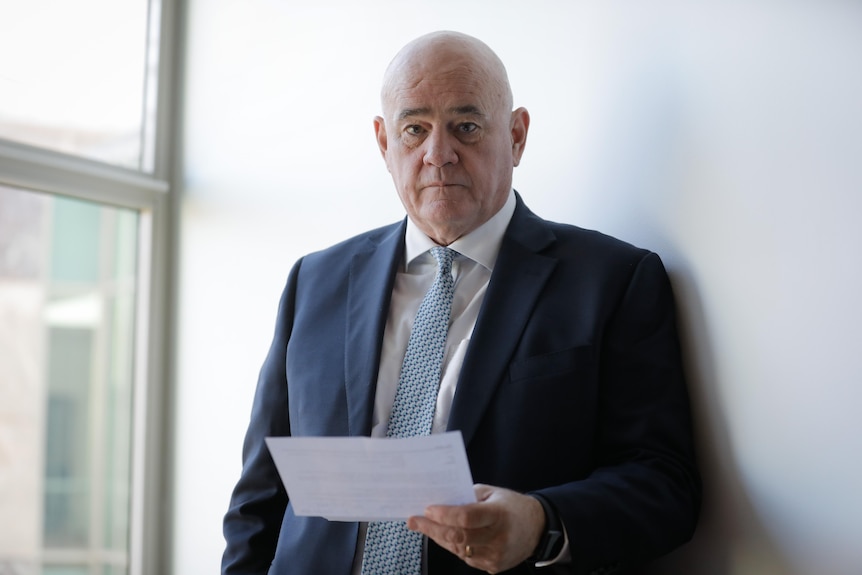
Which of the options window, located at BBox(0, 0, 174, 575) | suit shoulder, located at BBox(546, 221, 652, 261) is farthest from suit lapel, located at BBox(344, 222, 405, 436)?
window, located at BBox(0, 0, 174, 575)

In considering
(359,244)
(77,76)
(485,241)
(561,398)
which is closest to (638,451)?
(561,398)

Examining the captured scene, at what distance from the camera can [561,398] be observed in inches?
61.4

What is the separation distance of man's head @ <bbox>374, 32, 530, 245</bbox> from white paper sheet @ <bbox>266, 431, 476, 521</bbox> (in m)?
0.63

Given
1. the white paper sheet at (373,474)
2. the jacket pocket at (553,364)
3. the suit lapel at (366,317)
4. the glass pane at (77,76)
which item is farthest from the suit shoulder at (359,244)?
the glass pane at (77,76)

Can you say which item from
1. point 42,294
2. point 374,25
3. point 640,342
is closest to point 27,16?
point 42,294

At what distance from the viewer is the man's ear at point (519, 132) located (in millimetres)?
1839

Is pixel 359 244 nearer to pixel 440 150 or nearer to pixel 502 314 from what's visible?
pixel 440 150

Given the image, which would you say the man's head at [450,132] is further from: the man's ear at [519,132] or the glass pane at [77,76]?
the glass pane at [77,76]

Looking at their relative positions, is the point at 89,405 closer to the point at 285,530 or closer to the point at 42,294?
the point at 42,294

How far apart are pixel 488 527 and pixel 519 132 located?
0.89 metres

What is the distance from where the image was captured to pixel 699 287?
1.58m

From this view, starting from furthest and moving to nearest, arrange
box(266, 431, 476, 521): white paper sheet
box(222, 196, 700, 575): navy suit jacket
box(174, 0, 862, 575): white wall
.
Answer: box(222, 196, 700, 575): navy suit jacket, box(174, 0, 862, 575): white wall, box(266, 431, 476, 521): white paper sheet

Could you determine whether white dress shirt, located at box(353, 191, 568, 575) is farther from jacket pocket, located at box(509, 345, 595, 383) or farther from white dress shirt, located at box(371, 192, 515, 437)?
jacket pocket, located at box(509, 345, 595, 383)

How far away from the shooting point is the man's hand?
122 cm
